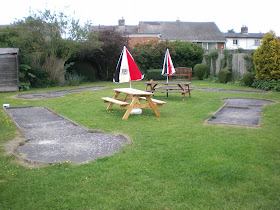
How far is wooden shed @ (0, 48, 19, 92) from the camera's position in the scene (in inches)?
679

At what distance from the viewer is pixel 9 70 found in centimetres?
1748

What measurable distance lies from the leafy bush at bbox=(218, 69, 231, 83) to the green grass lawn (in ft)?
47.2

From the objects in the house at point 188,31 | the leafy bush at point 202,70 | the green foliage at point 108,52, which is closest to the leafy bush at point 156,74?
the leafy bush at point 202,70

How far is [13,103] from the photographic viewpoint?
12203 millimetres

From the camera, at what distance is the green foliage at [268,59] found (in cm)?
1628

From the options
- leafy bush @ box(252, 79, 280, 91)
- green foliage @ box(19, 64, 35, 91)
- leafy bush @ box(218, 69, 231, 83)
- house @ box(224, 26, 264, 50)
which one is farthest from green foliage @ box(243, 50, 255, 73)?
house @ box(224, 26, 264, 50)

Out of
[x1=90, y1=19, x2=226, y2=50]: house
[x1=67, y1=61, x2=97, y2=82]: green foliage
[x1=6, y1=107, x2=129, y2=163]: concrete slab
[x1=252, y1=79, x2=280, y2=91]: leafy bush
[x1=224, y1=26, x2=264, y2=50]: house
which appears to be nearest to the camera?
[x1=6, y1=107, x2=129, y2=163]: concrete slab

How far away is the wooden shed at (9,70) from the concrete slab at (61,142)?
930 centimetres

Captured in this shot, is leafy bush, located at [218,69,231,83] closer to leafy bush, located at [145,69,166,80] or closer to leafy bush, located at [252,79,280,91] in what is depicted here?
leafy bush, located at [252,79,280,91]

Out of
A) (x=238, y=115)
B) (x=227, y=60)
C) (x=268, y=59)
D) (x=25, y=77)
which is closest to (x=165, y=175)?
(x=238, y=115)

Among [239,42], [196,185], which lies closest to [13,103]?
[196,185]

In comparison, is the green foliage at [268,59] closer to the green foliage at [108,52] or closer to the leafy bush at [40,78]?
the green foliage at [108,52]

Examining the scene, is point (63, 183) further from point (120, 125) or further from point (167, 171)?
point (120, 125)

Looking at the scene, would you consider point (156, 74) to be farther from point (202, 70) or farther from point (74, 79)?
point (74, 79)
